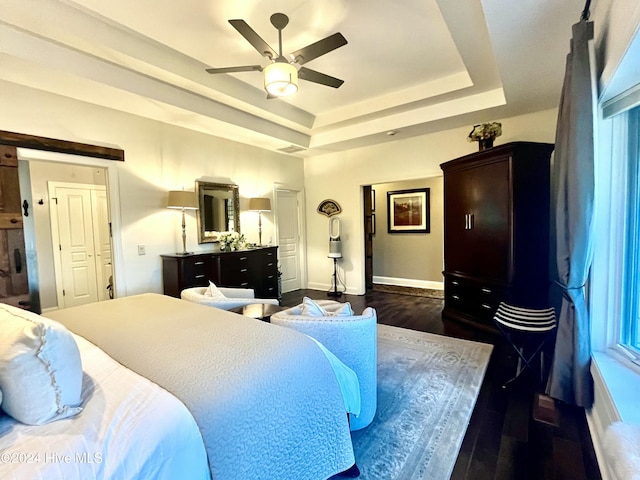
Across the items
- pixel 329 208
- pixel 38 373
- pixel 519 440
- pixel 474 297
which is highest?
pixel 329 208

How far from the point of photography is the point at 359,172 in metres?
5.55

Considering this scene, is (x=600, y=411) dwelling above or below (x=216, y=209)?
below

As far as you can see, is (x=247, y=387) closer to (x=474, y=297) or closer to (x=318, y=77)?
(x=318, y=77)

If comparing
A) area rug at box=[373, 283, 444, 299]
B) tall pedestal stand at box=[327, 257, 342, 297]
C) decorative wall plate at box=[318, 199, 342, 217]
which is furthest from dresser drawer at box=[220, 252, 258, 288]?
area rug at box=[373, 283, 444, 299]

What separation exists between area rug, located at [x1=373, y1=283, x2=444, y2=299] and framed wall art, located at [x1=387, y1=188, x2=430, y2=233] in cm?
116

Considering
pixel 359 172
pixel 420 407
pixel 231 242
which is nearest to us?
pixel 420 407

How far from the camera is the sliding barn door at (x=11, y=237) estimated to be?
2.82 metres

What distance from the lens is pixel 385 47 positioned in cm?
297

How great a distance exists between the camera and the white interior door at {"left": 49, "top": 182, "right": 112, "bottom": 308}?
4867 millimetres

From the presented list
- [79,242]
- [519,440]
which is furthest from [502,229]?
[79,242]

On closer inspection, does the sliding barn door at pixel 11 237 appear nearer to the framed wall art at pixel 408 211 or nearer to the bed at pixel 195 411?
the bed at pixel 195 411

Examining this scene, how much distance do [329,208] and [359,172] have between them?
2.94 ft

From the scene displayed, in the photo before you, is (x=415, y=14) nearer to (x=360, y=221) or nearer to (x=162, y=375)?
(x=162, y=375)

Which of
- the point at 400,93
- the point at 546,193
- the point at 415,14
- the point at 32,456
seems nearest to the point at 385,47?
the point at 415,14
